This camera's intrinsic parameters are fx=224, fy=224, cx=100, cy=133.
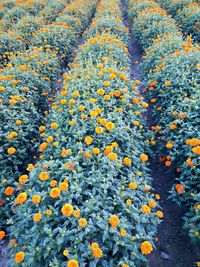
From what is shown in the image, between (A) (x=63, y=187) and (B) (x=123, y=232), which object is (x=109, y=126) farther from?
(B) (x=123, y=232)

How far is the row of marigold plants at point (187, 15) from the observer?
268 inches

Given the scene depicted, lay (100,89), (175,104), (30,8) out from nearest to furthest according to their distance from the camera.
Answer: (100,89)
(175,104)
(30,8)

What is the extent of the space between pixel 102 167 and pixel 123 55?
340 cm

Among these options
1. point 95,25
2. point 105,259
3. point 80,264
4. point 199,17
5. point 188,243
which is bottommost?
point 188,243

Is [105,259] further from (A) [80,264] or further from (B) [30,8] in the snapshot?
(B) [30,8]

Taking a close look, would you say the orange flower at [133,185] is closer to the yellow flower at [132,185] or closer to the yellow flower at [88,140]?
the yellow flower at [132,185]

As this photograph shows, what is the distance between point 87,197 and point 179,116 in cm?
175

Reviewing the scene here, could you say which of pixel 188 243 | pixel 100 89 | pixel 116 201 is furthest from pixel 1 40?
pixel 188 243

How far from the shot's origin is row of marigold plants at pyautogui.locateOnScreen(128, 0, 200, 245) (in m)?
2.54

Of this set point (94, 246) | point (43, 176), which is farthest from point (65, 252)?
point (43, 176)

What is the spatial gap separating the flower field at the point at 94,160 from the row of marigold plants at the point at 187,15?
7.81 ft

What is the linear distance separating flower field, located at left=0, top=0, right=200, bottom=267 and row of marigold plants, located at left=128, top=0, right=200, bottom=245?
0.06 feet

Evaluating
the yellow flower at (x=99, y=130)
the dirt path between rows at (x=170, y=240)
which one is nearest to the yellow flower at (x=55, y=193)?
the yellow flower at (x=99, y=130)

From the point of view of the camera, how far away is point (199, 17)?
6.83 meters
